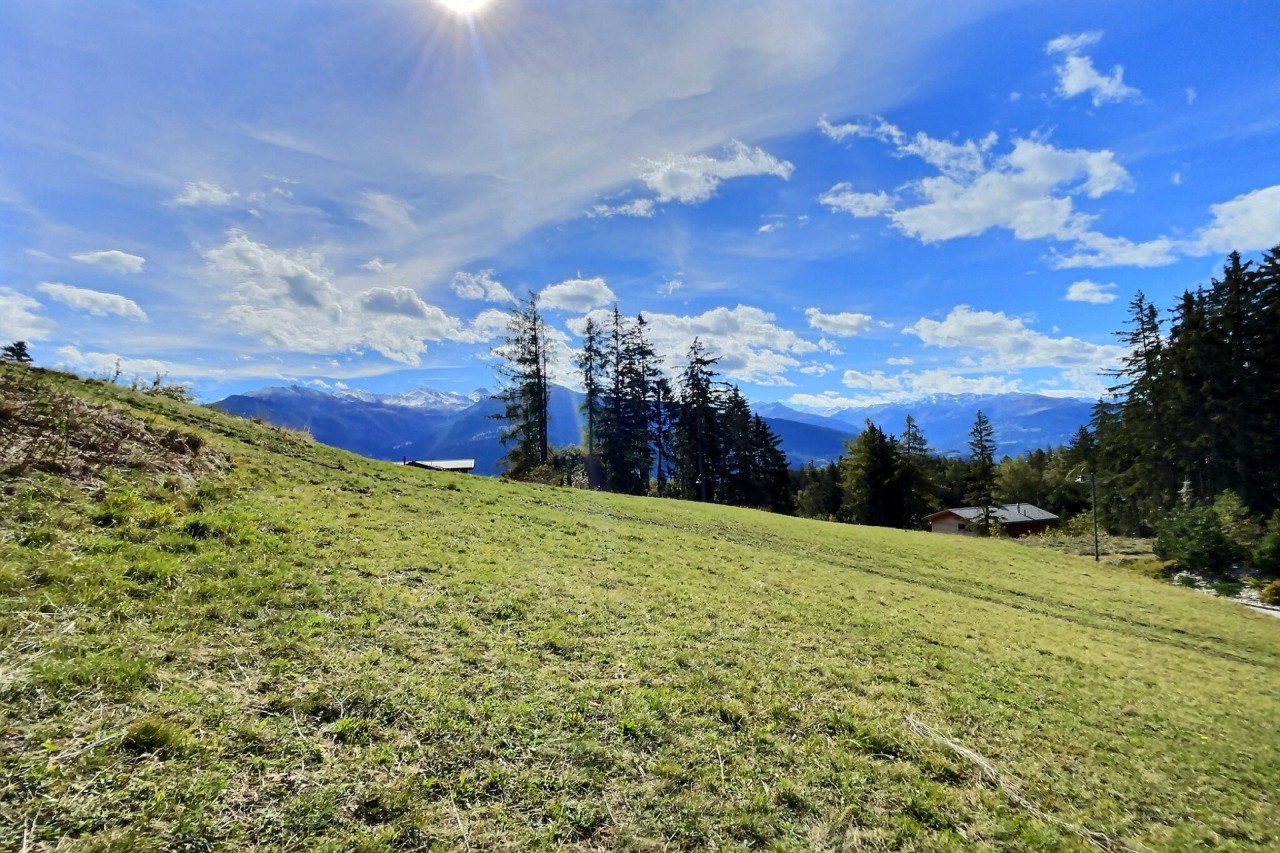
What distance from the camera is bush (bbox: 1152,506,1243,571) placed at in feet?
102

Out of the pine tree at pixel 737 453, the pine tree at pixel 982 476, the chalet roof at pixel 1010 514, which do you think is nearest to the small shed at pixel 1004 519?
the chalet roof at pixel 1010 514

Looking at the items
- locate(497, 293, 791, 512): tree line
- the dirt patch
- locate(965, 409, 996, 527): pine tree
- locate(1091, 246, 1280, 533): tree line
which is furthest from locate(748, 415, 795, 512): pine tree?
the dirt patch

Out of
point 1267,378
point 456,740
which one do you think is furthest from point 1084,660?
point 1267,378

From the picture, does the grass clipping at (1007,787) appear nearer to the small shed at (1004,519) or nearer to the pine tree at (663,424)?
the pine tree at (663,424)

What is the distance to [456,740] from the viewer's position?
5031mm

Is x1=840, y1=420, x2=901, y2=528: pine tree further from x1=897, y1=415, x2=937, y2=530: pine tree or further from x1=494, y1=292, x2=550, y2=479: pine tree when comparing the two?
x1=494, y1=292, x2=550, y2=479: pine tree

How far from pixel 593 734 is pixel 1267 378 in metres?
61.2

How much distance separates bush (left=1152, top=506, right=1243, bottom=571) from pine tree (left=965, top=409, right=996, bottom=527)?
2527 cm

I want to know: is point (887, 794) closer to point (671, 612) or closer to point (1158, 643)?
point (671, 612)

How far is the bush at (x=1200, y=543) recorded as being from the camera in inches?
1220

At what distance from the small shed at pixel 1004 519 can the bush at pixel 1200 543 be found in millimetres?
27795

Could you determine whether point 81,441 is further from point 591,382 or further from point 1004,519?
point 1004,519

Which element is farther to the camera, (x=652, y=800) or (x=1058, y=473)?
(x=1058, y=473)

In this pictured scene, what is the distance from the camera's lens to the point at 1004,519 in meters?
62.5
